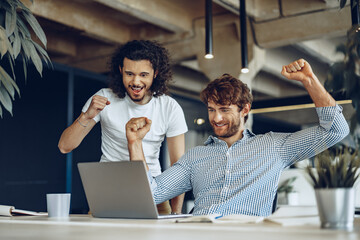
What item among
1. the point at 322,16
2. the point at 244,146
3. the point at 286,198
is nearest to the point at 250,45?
the point at 322,16

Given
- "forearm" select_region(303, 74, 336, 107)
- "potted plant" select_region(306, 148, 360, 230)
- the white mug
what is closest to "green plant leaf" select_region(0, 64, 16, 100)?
the white mug

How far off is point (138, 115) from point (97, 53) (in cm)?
494

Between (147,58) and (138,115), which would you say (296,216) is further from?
(147,58)

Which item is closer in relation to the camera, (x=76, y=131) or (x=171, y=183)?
(x=171, y=183)

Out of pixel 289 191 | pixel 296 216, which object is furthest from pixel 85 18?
pixel 296 216

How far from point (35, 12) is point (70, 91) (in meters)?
0.97

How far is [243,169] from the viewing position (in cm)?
216

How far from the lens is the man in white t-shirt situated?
104 inches

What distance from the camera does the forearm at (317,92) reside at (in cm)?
193

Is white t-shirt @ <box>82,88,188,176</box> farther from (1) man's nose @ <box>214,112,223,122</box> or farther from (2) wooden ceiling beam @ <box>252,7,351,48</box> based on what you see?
(2) wooden ceiling beam @ <box>252,7,351,48</box>

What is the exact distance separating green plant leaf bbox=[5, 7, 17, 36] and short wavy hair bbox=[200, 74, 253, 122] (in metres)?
1.05

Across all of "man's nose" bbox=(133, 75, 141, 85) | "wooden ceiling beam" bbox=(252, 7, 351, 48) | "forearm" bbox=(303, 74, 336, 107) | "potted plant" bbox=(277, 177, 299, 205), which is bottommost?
"potted plant" bbox=(277, 177, 299, 205)

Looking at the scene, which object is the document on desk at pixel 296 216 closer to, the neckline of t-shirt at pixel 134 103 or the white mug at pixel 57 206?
the white mug at pixel 57 206

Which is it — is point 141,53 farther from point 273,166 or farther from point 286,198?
point 286,198
